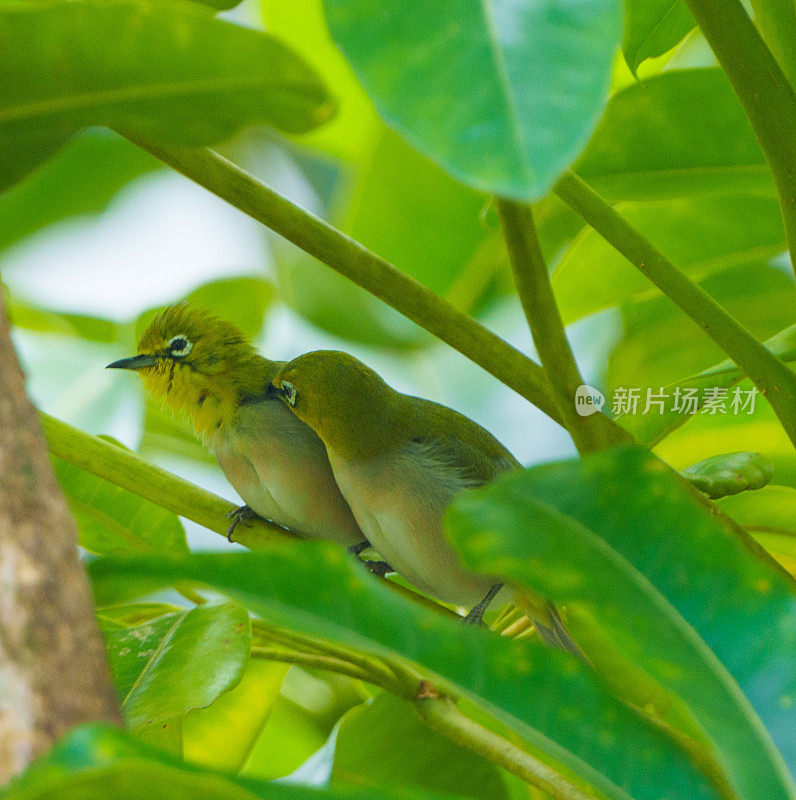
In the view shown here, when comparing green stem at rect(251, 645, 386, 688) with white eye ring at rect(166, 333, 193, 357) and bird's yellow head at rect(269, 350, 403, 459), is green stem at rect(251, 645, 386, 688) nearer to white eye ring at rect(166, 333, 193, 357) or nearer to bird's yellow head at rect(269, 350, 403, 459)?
bird's yellow head at rect(269, 350, 403, 459)

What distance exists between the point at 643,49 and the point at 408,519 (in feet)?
1.52

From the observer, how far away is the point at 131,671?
23.2 inches

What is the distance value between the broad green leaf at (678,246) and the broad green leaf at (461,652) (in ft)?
1.87

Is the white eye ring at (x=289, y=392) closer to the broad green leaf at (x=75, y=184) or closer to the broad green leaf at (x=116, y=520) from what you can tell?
the broad green leaf at (x=116, y=520)

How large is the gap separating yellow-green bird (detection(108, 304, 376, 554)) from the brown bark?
0.68 metres

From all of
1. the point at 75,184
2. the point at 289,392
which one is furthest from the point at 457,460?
the point at 75,184

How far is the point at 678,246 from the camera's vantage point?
3.08 feet

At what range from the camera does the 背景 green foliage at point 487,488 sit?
12.4 inches

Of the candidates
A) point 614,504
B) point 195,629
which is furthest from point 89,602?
point 195,629

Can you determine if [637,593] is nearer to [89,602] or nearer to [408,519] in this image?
[89,602]

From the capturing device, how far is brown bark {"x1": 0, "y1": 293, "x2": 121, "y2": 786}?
26cm

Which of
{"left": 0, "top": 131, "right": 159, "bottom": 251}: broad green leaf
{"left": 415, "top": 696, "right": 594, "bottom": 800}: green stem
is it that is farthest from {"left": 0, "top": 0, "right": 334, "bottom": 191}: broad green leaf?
{"left": 0, "top": 131, "right": 159, "bottom": 251}: broad green leaf

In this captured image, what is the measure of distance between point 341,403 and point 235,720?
32 cm

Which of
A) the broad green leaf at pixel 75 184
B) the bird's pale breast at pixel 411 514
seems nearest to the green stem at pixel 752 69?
the bird's pale breast at pixel 411 514
